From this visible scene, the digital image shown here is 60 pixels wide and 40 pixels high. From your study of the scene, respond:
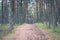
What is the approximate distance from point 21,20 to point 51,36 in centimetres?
227

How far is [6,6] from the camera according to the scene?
25.4 feet

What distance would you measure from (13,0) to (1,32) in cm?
163

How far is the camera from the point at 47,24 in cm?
776

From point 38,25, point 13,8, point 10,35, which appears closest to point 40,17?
point 38,25

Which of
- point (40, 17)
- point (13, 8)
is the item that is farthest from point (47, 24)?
point (13, 8)

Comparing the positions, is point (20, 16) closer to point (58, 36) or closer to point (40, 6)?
point (40, 6)

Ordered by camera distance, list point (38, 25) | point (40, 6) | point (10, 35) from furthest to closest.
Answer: point (40, 6), point (38, 25), point (10, 35)

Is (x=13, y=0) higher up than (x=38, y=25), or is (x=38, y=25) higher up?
(x=13, y=0)

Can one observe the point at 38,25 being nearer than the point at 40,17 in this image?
Yes

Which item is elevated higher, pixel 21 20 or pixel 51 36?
pixel 21 20

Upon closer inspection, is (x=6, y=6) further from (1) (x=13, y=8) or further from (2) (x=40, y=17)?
(2) (x=40, y=17)

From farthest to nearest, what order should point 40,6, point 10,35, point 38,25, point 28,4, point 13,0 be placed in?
point 40,6 < point 28,4 < point 38,25 < point 13,0 < point 10,35

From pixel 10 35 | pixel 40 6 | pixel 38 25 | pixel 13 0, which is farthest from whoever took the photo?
pixel 40 6

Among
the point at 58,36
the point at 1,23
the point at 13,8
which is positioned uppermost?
the point at 13,8
